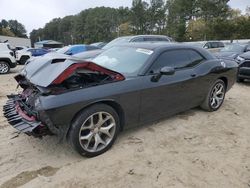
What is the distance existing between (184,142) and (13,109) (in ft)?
8.59

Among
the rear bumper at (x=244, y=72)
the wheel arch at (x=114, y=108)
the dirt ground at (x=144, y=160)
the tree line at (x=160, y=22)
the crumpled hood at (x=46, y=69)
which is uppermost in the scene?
the tree line at (x=160, y=22)

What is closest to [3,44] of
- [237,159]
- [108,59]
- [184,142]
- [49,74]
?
[108,59]

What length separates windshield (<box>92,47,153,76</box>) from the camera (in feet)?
13.2

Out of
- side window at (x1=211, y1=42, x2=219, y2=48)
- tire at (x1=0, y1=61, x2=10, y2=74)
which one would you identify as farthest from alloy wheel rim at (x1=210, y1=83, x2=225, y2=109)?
side window at (x1=211, y1=42, x2=219, y2=48)

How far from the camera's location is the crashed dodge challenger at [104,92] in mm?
3115

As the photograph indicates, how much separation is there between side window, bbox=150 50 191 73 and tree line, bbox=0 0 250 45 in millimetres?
40769

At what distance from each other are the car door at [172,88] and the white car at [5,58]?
935cm

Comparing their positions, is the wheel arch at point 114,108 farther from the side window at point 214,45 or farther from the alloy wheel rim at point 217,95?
the side window at point 214,45

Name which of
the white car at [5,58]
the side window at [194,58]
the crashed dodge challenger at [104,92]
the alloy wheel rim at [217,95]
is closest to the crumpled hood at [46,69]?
the crashed dodge challenger at [104,92]

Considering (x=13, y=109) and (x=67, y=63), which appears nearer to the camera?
(x=67, y=63)

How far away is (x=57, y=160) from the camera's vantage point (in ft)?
10.9

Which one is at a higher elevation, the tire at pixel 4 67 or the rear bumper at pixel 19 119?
the rear bumper at pixel 19 119

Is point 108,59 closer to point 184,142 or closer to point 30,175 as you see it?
point 184,142

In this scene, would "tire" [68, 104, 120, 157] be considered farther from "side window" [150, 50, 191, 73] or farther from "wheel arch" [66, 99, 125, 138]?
"side window" [150, 50, 191, 73]
